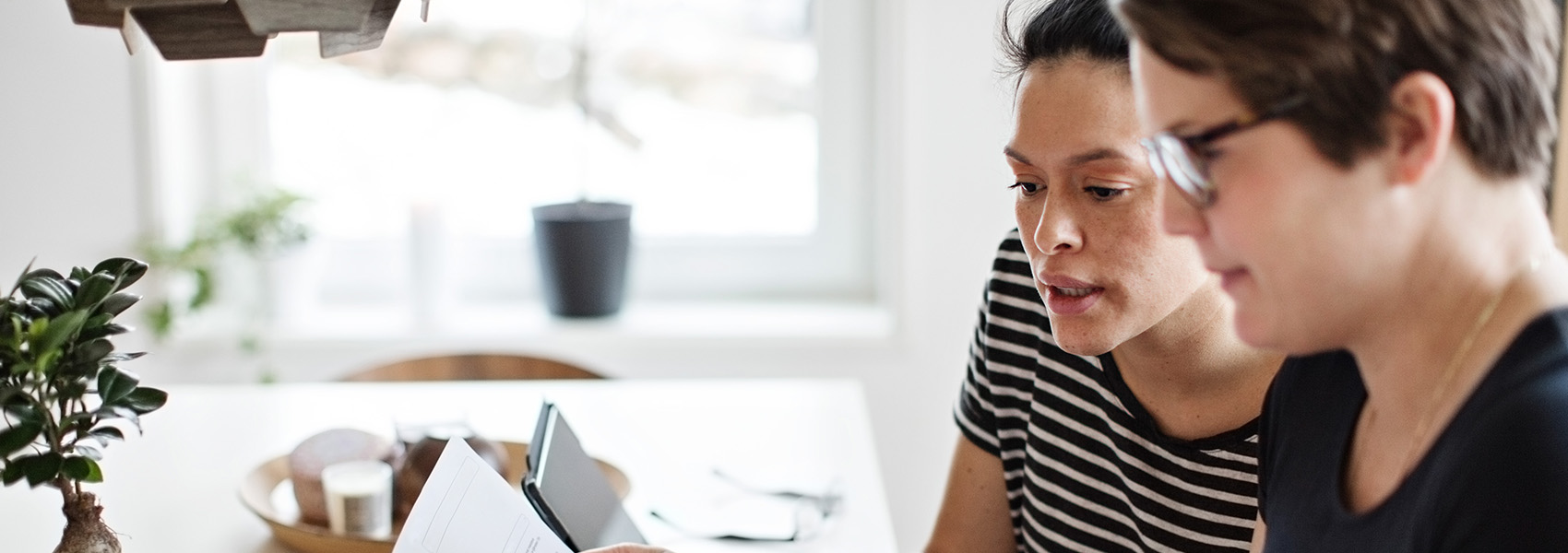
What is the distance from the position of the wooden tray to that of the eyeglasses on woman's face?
66 cm

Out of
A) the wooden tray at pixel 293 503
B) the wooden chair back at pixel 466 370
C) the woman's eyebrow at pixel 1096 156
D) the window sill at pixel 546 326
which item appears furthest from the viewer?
the window sill at pixel 546 326

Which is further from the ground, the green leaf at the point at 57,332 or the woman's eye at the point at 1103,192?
the woman's eye at the point at 1103,192

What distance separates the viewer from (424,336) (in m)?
2.35

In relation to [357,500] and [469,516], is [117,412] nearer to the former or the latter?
[469,516]

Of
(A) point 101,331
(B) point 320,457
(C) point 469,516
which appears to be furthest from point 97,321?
(B) point 320,457

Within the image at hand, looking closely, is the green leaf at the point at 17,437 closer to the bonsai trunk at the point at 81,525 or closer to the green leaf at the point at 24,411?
the green leaf at the point at 24,411

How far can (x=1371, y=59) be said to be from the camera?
2.14 feet

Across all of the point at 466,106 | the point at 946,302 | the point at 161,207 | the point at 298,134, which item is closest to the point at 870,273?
the point at 946,302

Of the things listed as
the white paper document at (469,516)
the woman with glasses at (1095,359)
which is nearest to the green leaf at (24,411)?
the white paper document at (469,516)

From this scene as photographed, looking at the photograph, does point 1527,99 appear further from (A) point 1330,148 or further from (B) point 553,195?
(B) point 553,195

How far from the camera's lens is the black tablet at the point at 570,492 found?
43.6 inches

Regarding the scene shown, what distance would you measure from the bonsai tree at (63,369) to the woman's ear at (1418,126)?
2.69 ft

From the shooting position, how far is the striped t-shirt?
114cm

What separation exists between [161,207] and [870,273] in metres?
1.23
